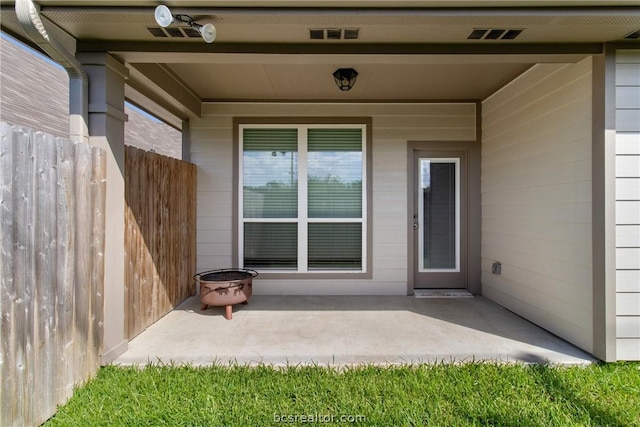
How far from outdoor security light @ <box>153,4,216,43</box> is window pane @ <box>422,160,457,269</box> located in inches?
130

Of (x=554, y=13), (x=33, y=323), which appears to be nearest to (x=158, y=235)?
Answer: (x=33, y=323)

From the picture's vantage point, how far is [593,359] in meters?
2.55

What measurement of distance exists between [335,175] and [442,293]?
7.23ft

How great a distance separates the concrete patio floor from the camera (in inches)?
102

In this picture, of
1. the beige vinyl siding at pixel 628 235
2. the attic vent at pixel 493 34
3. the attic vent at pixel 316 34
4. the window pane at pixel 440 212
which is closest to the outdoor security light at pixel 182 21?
the attic vent at pixel 316 34

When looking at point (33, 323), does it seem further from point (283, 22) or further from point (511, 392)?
point (511, 392)

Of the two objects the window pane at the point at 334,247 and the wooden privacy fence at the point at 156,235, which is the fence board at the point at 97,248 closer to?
the wooden privacy fence at the point at 156,235

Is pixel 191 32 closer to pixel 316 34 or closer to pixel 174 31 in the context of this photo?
pixel 174 31

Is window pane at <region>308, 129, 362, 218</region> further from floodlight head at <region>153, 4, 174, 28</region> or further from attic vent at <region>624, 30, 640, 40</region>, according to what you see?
attic vent at <region>624, 30, 640, 40</region>

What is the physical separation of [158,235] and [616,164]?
427 centimetres

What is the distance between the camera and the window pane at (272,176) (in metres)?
4.48

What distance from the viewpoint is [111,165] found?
2553mm

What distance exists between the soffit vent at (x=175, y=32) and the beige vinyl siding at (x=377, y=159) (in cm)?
196

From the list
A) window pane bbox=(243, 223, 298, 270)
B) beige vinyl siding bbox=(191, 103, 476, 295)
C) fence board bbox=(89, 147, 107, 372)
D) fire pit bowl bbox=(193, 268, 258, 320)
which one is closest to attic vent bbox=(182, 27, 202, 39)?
fence board bbox=(89, 147, 107, 372)
